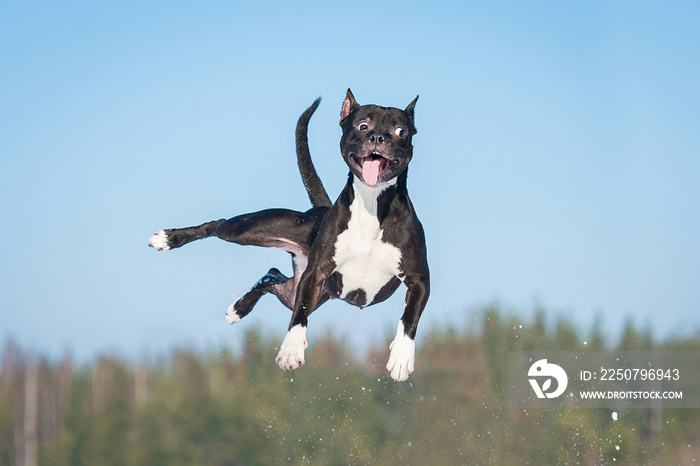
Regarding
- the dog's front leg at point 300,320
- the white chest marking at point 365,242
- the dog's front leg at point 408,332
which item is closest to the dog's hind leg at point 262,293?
the dog's front leg at point 300,320

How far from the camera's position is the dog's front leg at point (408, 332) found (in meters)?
6.44

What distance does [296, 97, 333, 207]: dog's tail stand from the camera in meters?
8.59

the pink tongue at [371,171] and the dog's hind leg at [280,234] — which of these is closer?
the pink tongue at [371,171]

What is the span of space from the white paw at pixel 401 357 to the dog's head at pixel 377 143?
1.19 meters

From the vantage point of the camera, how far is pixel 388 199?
6996 mm

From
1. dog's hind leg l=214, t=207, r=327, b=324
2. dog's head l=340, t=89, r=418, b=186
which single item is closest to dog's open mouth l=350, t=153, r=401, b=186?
dog's head l=340, t=89, r=418, b=186

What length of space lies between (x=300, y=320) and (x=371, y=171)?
1246 mm

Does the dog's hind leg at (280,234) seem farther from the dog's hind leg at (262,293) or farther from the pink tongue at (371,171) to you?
the pink tongue at (371,171)

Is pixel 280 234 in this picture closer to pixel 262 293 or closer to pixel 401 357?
pixel 262 293

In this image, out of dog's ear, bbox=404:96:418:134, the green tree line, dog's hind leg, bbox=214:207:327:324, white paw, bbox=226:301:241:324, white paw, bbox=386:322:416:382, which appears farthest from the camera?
the green tree line

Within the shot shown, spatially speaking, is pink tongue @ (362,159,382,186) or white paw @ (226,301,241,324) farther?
white paw @ (226,301,241,324)

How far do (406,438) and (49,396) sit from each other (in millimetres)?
19224

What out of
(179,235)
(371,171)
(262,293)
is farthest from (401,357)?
(179,235)

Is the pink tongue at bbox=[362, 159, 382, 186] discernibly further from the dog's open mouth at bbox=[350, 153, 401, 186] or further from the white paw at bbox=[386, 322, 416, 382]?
the white paw at bbox=[386, 322, 416, 382]
